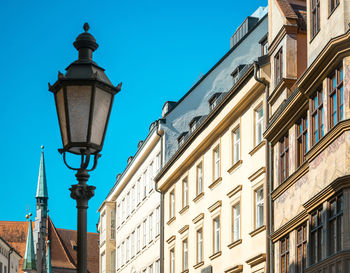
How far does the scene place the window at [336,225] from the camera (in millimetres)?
19584

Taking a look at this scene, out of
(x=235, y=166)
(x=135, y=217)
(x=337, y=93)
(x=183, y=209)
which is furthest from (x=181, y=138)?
(x=337, y=93)

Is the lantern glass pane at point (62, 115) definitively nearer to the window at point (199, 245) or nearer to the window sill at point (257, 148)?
the window sill at point (257, 148)

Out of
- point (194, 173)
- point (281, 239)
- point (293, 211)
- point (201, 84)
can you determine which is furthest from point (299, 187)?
point (201, 84)

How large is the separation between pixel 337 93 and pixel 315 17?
3.39 meters

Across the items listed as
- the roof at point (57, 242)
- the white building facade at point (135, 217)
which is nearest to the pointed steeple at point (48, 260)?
the roof at point (57, 242)

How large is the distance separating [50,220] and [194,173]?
92.3m

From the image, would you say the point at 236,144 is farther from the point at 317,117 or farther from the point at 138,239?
the point at 138,239

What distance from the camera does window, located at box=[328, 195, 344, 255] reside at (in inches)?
771

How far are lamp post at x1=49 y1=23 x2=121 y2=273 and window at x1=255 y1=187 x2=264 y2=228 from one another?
22.3 m

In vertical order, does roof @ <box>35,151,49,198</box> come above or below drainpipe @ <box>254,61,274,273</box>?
above

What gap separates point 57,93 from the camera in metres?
8.34

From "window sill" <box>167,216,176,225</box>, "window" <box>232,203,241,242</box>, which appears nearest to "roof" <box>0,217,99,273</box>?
"window sill" <box>167,216,176,225</box>

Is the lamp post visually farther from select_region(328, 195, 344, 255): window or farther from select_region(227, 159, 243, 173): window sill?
select_region(227, 159, 243, 173): window sill

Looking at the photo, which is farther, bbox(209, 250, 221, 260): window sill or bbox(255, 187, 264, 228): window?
bbox(209, 250, 221, 260): window sill
